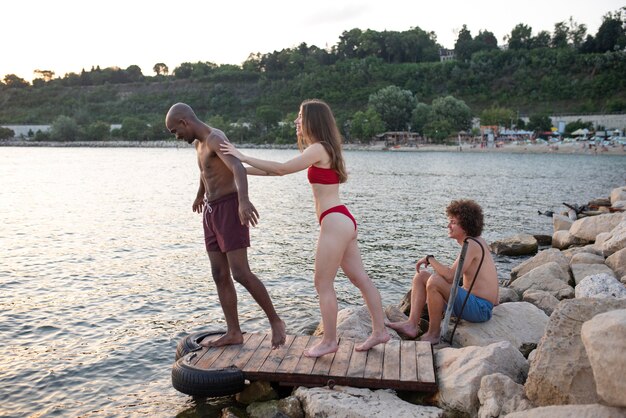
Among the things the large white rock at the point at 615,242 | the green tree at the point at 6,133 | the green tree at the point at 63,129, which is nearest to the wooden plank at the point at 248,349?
the large white rock at the point at 615,242

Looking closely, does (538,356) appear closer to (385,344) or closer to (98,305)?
(385,344)

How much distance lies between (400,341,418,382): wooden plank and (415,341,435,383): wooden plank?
45 mm

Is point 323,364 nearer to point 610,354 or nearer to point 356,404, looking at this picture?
point 356,404

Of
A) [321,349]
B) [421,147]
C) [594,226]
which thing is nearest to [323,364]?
[321,349]

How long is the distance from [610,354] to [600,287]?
512 cm

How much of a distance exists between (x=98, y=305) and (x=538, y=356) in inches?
329

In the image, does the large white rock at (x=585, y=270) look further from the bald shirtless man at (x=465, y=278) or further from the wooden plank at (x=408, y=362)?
the wooden plank at (x=408, y=362)

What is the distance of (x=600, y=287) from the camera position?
8.43 metres

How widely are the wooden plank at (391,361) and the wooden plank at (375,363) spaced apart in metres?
0.04

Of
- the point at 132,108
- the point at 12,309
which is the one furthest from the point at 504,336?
the point at 132,108

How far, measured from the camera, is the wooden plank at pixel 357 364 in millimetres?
5718

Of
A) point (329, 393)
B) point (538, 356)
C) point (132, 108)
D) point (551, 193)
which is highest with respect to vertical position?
point (132, 108)

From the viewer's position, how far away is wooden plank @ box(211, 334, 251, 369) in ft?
20.1

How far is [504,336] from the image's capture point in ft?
23.0
